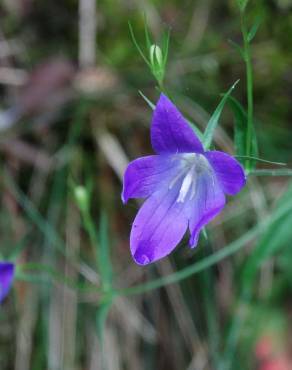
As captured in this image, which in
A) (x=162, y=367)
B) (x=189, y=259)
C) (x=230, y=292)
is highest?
(x=189, y=259)

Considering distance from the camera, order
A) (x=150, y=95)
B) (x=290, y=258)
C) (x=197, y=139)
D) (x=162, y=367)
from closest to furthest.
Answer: (x=197, y=139) → (x=290, y=258) → (x=162, y=367) → (x=150, y=95)

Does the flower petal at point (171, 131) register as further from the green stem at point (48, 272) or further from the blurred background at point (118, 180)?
the blurred background at point (118, 180)

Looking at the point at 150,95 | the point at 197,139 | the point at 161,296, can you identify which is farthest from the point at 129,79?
the point at 197,139

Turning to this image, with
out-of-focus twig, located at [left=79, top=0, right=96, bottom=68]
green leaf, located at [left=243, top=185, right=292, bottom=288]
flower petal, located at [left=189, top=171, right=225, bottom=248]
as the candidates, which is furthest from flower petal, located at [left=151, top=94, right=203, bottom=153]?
out-of-focus twig, located at [left=79, top=0, right=96, bottom=68]

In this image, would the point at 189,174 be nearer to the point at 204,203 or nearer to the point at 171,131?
the point at 204,203

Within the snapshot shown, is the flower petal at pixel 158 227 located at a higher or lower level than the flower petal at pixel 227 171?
lower

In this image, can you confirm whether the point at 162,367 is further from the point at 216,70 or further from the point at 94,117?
the point at 216,70

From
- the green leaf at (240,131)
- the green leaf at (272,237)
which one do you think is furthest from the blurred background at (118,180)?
the green leaf at (240,131)
